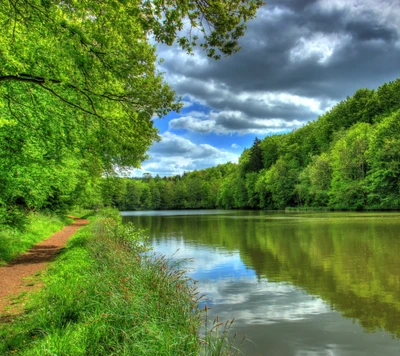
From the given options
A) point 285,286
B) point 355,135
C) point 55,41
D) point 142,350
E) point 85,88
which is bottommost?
point 285,286

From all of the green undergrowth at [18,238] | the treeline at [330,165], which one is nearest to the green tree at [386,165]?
the treeline at [330,165]

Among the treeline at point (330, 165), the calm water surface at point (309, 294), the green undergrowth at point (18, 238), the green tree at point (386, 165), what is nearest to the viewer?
the calm water surface at point (309, 294)

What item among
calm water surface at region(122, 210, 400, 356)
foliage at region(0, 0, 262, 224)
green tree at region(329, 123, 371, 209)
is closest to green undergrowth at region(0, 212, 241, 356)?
calm water surface at region(122, 210, 400, 356)

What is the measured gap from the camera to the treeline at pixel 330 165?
5154 centimetres

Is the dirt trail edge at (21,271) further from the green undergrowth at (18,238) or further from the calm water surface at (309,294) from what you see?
the calm water surface at (309,294)

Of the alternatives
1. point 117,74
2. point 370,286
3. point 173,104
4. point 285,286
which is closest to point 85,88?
point 117,74

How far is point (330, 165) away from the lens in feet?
212

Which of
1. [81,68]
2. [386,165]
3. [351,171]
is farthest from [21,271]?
[351,171]

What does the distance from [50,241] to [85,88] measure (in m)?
15.5

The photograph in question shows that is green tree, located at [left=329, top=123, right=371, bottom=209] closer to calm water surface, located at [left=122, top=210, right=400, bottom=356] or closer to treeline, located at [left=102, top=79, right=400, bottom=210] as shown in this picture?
treeline, located at [left=102, top=79, right=400, bottom=210]

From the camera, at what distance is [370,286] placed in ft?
35.8

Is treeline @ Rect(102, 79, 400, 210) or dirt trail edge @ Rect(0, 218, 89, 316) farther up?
treeline @ Rect(102, 79, 400, 210)

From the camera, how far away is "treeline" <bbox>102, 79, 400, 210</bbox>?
51541mm

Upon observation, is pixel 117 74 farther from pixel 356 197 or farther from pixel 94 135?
pixel 356 197
